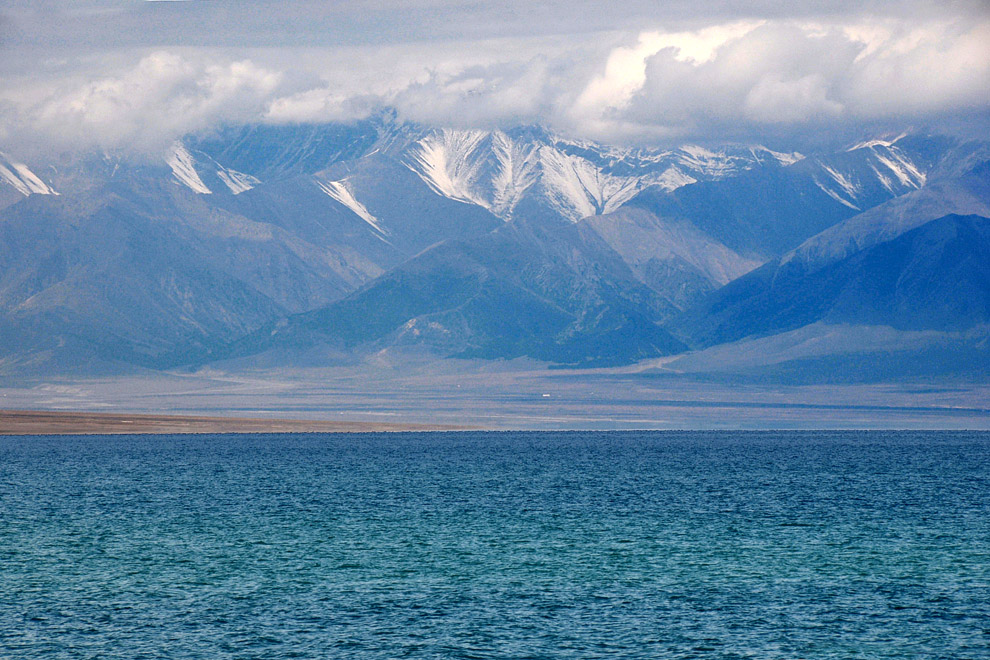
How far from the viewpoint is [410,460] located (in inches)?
6801

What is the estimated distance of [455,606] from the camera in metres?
59.0

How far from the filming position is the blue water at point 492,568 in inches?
2044

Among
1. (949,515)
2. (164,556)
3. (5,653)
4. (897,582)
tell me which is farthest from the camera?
(949,515)

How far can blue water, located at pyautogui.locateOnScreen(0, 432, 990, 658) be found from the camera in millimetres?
51906

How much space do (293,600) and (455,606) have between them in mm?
7036

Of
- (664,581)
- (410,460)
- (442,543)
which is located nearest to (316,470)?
(410,460)

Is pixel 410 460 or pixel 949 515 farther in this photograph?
pixel 410 460

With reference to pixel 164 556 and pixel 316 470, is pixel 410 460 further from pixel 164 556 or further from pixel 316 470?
pixel 164 556

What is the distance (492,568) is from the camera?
69500 millimetres

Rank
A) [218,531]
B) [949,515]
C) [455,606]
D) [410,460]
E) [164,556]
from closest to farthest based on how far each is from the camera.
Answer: [455,606] → [164,556] → [218,531] → [949,515] → [410,460]

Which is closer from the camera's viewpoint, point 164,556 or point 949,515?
point 164,556

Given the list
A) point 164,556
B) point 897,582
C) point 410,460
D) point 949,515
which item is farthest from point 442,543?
point 410,460

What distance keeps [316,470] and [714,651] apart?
343 feet

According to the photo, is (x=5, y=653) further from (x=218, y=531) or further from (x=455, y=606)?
(x=218, y=531)
